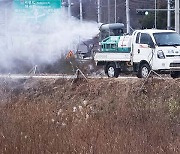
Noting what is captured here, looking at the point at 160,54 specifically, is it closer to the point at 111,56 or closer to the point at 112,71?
the point at 111,56

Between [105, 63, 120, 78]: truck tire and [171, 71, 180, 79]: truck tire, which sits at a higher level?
[171, 71, 180, 79]: truck tire

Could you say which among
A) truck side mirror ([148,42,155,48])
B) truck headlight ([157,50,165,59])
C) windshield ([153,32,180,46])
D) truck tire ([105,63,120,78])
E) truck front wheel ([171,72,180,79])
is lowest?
truck tire ([105,63,120,78])

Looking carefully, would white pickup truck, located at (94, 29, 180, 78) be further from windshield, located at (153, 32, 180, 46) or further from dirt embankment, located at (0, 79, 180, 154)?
dirt embankment, located at (0, 79, 180, 154)

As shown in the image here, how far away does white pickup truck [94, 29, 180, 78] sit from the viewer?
67.8 feet

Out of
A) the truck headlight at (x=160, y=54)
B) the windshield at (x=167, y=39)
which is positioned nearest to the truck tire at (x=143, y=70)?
the truck headlight at (x=160, y=54)

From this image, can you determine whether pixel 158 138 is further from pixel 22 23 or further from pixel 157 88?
pixel 22 23

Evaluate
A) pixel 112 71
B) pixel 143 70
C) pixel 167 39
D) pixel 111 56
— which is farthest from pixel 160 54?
pixel 112 71

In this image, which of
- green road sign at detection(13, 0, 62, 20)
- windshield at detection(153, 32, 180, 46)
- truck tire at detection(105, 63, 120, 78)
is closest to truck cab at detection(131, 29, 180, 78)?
windshield at detection(153, 32, 180, 46)

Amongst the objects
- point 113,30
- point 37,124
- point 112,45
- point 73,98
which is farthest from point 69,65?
point 37,124

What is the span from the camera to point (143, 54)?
21562mm

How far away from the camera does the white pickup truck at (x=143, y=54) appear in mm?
20656

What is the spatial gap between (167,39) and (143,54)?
0.97 metres

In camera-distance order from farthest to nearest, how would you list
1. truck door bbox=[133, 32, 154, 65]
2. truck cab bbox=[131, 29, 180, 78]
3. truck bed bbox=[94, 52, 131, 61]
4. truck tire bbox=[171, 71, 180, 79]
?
truck bed bbox=[94, 52, 131, 61] → truck door bbox=[133, 32, 154, 65] → truck tire bbox=[171, 71, 180, 79] → truck cab bbox=[131, 29, 180, 78]

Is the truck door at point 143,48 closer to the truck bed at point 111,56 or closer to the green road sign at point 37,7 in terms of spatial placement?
the truck bed at point 111,56
